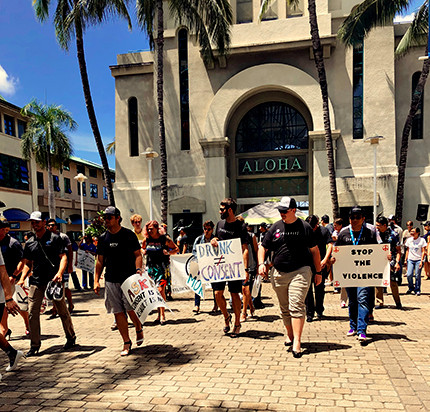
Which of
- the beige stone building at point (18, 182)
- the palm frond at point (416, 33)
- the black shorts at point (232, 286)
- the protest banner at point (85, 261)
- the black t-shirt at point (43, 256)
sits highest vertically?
the palm frond at point (416, 33)

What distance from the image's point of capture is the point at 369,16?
14562mm

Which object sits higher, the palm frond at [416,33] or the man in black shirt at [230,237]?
the palm frond at [416,33]

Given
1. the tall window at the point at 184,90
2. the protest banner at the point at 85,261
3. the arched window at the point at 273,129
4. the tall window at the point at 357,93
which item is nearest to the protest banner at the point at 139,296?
the protest banner at the point at 85,261

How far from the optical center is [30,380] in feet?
14.0

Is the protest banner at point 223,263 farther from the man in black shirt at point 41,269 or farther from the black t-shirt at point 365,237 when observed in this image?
the man in black shirt at point 41,269

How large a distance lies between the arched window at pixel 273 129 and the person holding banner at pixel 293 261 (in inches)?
599

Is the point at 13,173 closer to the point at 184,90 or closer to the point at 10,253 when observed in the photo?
the point at 184,90

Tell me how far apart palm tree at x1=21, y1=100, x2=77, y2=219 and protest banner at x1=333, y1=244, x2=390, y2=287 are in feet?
79.9

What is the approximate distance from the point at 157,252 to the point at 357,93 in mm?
14618

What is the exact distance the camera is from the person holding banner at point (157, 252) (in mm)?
6930

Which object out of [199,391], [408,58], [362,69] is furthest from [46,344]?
[408,58]

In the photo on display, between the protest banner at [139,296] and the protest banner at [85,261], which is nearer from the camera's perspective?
the protest banner at [139,296]

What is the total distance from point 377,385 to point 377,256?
2286 millimetres

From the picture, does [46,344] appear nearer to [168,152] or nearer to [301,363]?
[301,363]
